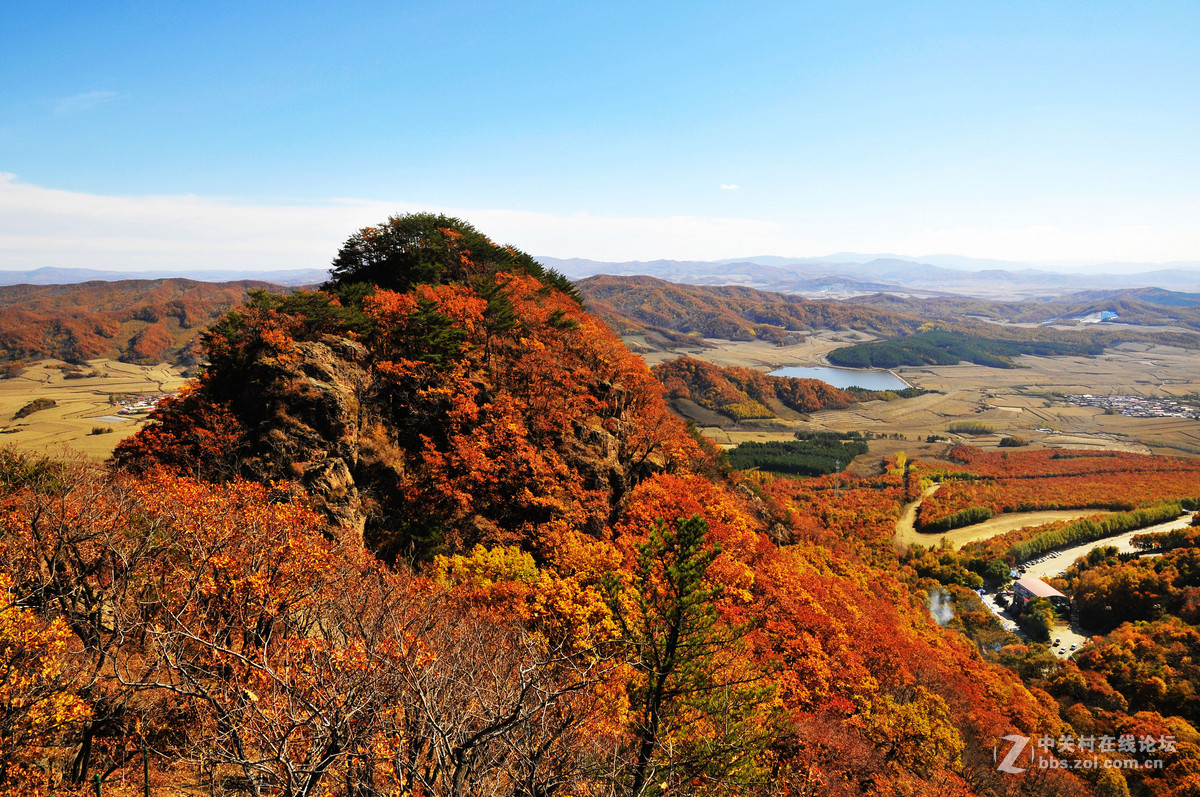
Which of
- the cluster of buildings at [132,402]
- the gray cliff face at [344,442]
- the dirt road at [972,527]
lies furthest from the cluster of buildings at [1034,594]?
the cluster of buildings at [132,402]

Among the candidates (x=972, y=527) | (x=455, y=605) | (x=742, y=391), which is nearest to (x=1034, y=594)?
(x=972, y=527)

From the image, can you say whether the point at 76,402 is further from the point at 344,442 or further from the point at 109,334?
the point at 344,442

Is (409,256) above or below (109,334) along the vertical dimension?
above

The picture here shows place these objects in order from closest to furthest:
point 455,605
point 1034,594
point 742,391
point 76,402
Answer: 1. point 455,605
2. point 1034,594
3. point 76,402
4. point 742,391

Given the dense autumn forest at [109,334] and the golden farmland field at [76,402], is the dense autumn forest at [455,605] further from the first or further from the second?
the dense autumn forest at [109,334]

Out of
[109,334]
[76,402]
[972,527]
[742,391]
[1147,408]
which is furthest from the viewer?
[1147,408]

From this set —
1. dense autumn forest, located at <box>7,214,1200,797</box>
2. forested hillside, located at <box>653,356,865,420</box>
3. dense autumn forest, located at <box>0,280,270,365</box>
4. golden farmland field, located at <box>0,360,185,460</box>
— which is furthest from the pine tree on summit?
forested hillside, located at <box>653,356,865,420</box>

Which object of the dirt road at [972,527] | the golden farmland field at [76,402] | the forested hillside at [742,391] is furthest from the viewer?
the forested hillside at [742,391]

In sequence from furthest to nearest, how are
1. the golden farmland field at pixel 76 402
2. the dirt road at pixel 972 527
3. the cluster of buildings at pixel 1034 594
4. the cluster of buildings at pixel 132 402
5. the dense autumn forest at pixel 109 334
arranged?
the dense autumn forest at pixel 109 334
the dirt road at pixel 972 527
the cluster of buildings at pixel 132 402
the cluster of buildings at pixel 1034 594
the golden farmland field at pixel 76 402
